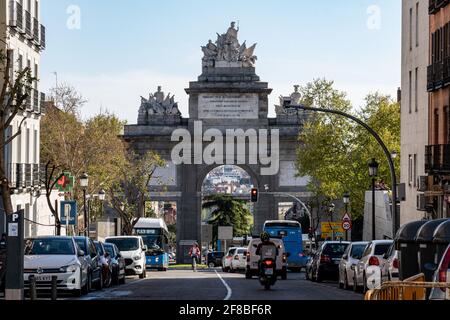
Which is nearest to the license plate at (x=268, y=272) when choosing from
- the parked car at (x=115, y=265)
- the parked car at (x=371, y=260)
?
the parked car at (x=371, y=260)

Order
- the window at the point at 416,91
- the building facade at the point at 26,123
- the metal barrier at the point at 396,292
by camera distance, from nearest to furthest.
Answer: the metal barrier at the point at 396,292 < the building facade at the point at 26,123 < the window at the point at 416,91

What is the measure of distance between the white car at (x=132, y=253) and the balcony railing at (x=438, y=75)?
1346 cm

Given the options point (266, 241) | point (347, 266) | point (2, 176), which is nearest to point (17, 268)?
point (2, 176)

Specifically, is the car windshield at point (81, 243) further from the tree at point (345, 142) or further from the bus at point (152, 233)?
the tree at point (345, 142)

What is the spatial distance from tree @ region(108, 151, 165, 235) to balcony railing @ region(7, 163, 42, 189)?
95.5 feet

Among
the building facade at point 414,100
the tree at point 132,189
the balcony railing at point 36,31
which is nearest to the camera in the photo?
Result: the building facade at point 414,100

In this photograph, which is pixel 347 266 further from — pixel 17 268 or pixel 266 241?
Result: pixel 17 268

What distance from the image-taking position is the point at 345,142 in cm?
8356

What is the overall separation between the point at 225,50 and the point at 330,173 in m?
29.3

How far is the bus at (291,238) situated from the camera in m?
74.6

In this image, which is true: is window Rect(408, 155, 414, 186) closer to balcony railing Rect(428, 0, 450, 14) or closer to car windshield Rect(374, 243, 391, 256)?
balcony railing Rect(428, 0, 450, 14)

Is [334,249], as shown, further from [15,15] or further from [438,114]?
[15,15]

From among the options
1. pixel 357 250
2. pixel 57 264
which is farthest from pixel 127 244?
pixel 57 264

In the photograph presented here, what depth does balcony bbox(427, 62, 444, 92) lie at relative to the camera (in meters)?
47.1
